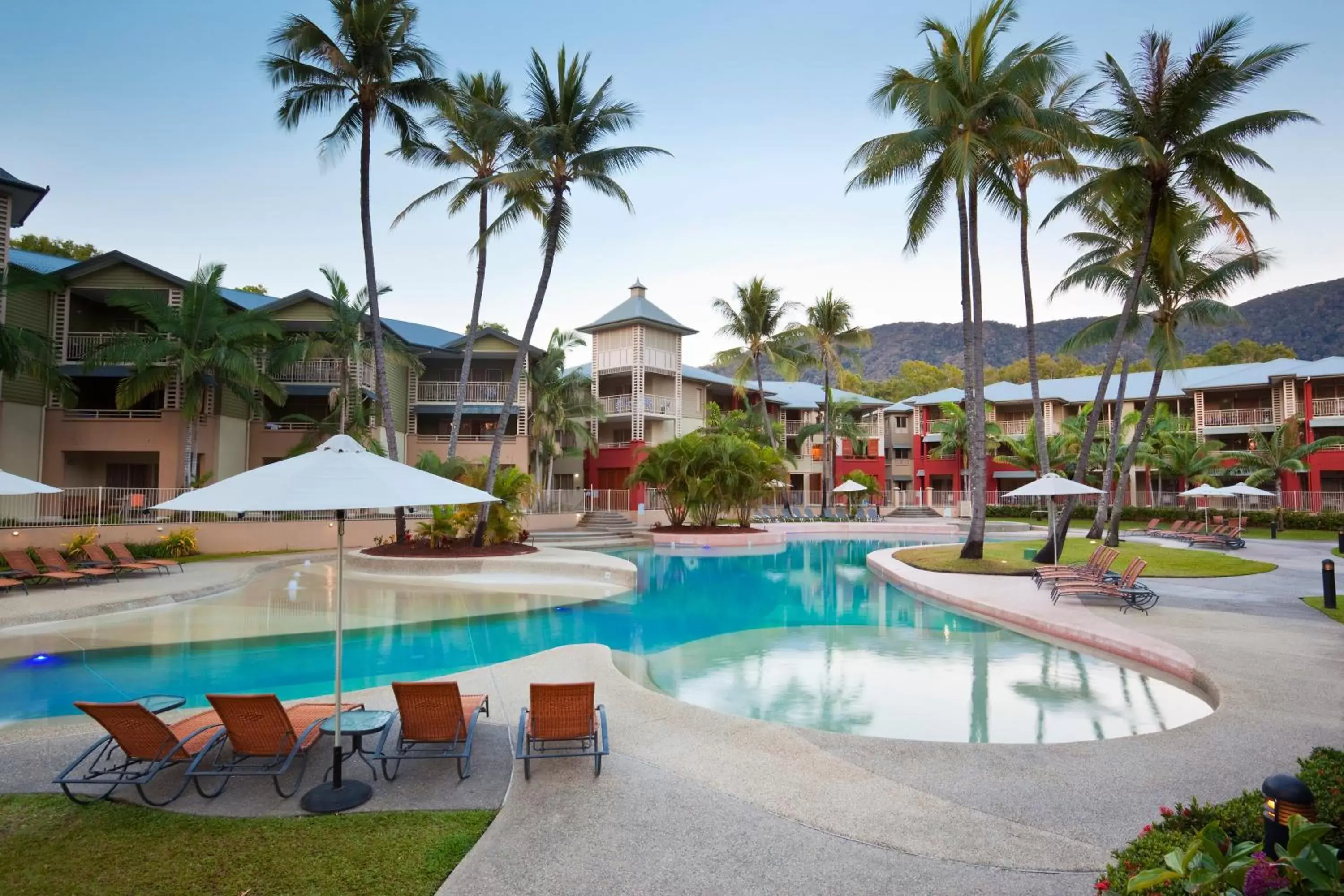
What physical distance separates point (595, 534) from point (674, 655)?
1732 cm

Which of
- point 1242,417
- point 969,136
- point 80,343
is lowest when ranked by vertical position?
point 1242,417

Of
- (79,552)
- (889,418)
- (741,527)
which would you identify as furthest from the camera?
(889,418)

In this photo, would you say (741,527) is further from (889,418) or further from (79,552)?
(889,418)

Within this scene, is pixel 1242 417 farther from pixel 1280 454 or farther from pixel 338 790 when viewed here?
pixel 338 790

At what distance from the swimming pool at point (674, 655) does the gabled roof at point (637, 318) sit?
21541 millimetres

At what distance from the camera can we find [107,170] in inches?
744

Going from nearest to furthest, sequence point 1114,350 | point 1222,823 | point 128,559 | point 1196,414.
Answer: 1. point 1222,823
2. point 128,559
3. point 1114,350
4. point 1196,414

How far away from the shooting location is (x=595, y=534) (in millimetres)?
27766

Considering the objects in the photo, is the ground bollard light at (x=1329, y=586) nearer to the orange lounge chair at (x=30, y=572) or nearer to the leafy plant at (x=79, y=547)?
the orange lounge chair at (x=30, y=572)

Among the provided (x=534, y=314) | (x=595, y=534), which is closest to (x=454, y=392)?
(x=595, y=534)

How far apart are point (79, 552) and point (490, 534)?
9265 millimetres

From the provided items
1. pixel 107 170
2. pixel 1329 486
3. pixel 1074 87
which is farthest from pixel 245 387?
pixel 1329 486

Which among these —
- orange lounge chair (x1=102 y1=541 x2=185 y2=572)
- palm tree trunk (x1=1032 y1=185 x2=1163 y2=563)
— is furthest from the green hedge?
A: orange lounge chair (x1=102 y1=541 x2=185 y2=572)

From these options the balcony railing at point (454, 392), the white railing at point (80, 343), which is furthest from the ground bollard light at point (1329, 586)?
the white railing at point (80, 343)
